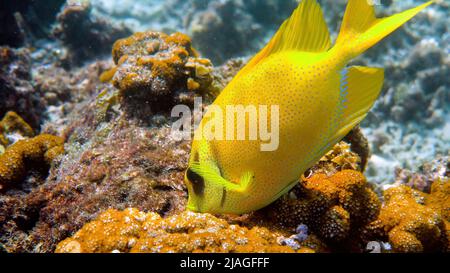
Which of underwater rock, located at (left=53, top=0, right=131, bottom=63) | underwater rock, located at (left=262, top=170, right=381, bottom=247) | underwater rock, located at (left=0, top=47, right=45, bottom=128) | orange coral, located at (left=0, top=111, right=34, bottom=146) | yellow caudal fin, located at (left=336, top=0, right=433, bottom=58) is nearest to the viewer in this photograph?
yellow caudal fin, located at (left=336, top=0, right=433, bottom=58)

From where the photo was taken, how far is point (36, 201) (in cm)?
337

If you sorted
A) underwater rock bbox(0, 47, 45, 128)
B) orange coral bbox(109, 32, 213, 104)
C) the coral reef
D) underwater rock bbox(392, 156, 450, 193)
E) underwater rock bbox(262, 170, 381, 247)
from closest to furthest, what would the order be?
underwater rock bbox(262, 170, 381, 247) → orange coral bbox(109, 32, 213, 104) → underwater rock bbox(392, 156, 450, 193) → underwater rock bbox(0, 47, 45, 128) → the coral reef

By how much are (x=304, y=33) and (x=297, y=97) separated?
1.54ft

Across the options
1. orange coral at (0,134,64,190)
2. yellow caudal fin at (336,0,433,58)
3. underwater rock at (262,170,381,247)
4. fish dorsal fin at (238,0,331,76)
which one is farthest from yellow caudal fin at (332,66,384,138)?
orange coral at (0,134,64,190)

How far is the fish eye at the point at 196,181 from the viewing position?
2311 millimetres

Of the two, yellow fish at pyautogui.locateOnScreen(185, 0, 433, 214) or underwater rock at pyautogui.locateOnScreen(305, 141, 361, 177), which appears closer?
yellow fish at pyautogui.locateOnScreen(185, 0, 433, 214)

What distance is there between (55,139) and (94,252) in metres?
2.68

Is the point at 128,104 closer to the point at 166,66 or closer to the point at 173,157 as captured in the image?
the point at 166,66

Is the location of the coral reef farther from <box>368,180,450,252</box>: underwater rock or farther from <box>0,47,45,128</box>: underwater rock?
<box>368,180,450,252</box>: underwater rock

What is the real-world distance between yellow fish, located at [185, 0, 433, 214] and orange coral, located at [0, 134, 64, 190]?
2.79m

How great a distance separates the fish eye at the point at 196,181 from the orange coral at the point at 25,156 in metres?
2.50

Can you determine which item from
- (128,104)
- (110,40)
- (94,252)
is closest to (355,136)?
(128,104)

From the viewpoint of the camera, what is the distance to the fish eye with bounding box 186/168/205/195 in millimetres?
2311

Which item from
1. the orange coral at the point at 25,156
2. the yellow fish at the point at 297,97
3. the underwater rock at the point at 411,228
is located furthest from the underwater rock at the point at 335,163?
the orange coral at the point at 25,156
